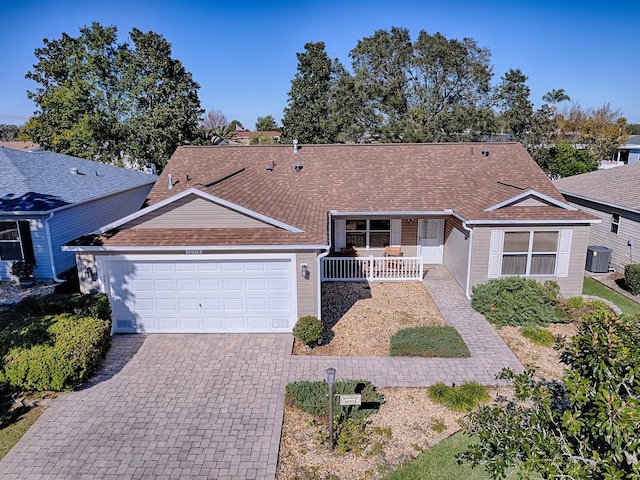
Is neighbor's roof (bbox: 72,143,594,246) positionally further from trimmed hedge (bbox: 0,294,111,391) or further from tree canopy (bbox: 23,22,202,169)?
tree canopy (bbox: 23,22,202,169)

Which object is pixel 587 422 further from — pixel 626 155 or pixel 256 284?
pixel 626 155

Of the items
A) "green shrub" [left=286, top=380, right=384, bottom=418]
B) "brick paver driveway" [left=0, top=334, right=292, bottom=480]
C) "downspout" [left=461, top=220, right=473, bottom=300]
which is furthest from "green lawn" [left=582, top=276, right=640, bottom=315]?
"brick paver driveway" [left=0, top=334, right=292, bottom=480]

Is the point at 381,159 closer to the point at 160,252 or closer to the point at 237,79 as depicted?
the point at 160,252

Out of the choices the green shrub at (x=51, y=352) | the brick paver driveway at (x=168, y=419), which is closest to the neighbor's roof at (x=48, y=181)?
the green shrub at (x=51, y=352)

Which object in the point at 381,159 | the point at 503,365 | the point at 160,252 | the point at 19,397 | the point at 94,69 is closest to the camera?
the point at 19,397

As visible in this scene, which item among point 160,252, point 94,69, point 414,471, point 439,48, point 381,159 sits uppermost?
point 439,48

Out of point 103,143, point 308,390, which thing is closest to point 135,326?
point 308,390
